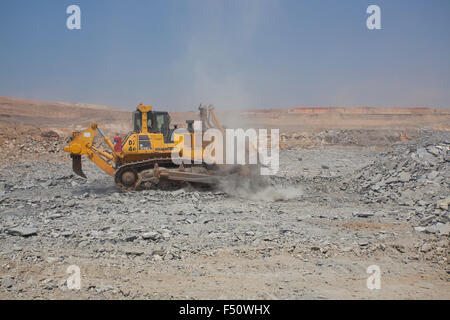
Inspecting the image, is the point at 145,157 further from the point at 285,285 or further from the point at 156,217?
the point at 285,285

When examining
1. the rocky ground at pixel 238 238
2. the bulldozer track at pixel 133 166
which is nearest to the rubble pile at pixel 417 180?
the rocky ground at pixel 238 238

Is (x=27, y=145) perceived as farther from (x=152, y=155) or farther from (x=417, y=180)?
(x=417, y=180)

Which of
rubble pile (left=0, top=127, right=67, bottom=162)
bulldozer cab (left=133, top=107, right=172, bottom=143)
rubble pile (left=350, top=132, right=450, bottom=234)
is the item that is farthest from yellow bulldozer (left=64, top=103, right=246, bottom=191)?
rubble pile (left=0, top=127, right=67, bottom=162)

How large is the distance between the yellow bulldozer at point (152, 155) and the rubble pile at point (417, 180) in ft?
11.1

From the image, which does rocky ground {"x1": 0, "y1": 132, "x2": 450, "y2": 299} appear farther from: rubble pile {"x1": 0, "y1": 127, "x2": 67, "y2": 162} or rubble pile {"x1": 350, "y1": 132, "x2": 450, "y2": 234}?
rubble pile {"x1": 0, "y1": 127, "x2": 67, "y2": 162}

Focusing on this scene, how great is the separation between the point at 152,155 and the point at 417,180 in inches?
245

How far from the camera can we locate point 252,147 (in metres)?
10.1

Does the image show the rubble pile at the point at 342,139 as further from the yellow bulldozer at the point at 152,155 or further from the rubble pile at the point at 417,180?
the yellow bulldozer at the point at 152,155

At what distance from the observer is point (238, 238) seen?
243 inches

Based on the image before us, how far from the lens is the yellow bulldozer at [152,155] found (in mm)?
9844

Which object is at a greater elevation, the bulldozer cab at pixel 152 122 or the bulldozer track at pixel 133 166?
the bulldozer cab at pixel 152 122

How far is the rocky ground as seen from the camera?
14.9ft

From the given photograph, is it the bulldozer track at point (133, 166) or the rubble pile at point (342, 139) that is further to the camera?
the rubble pile at point (342, 139)

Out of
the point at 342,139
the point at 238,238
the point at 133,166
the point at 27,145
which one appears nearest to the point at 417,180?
the point at 238,238
